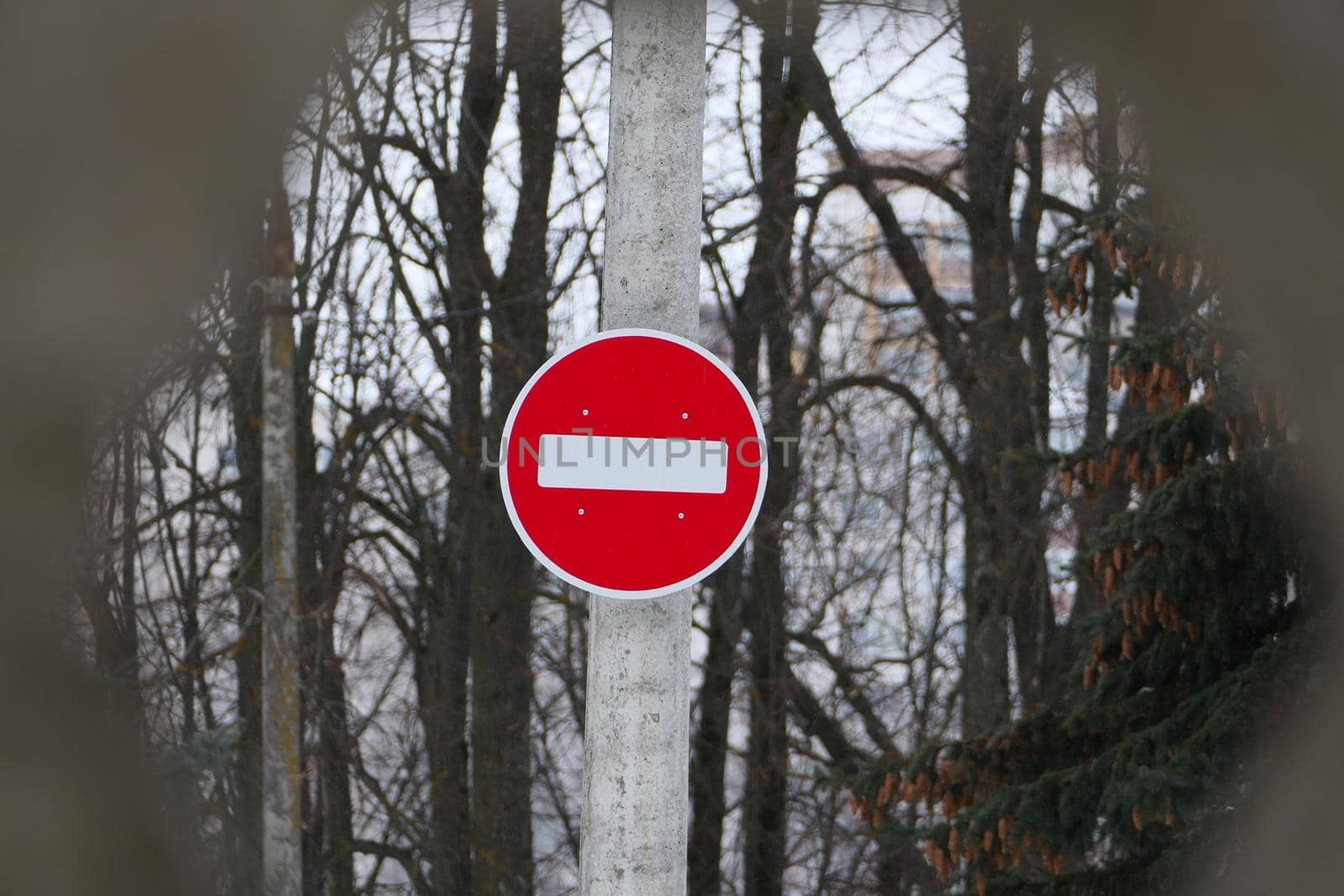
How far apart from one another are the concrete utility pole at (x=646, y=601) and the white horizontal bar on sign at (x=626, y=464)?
227 mm

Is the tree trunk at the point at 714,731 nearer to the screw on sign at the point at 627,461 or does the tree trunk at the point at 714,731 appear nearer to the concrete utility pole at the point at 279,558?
the concrete utility pole at the point at 279,558

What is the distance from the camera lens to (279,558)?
5.29m

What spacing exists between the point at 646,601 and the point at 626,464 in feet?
0.91

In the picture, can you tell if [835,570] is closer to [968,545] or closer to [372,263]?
[968,545]

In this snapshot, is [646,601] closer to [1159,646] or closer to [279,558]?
[1159,646]

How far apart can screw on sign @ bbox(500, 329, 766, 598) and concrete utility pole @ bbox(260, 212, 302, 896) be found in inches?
141

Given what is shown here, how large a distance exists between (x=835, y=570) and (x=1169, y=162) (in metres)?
2.50

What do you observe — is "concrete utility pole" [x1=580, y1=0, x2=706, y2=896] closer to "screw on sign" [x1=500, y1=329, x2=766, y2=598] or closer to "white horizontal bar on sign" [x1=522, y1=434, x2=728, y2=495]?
"screw on sign" [x1=500, y1=329, x2=766, y2=598]

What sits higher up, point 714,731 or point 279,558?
point 279,558

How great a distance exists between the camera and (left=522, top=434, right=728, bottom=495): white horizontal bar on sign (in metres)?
2.03

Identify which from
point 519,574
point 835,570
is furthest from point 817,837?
point 519,574

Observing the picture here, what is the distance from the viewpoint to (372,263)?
557 cm

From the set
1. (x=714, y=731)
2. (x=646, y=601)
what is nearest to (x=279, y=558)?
(x=714, y=731)

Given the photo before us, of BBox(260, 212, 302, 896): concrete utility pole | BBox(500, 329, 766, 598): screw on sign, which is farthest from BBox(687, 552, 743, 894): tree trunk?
BBox(500, 329, 766, 598): screw on sign
